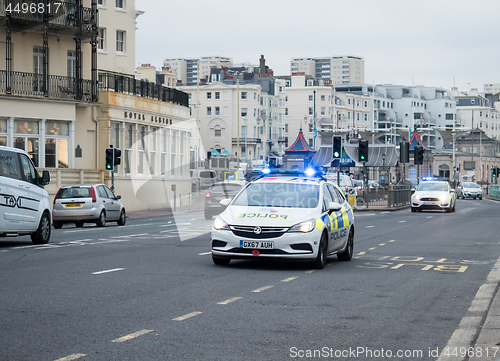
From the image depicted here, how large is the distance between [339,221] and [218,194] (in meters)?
15.2

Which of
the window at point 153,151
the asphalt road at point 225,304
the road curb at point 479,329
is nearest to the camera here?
the asphalt road at point 225,304

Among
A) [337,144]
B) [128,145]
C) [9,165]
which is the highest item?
[128,145]

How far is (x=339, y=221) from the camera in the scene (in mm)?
14117

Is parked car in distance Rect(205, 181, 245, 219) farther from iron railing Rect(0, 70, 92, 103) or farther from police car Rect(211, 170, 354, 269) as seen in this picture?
police car Rect(211, 170, 354, 269)

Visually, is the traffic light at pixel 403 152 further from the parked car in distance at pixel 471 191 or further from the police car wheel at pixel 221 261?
the police car wheel at pixel 221 261

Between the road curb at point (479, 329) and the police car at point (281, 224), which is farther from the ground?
the police car at point (281, 224)

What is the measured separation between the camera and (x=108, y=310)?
853cm

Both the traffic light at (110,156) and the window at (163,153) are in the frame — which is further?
the window at (163,153)

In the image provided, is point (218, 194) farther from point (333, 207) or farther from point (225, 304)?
point (225, 304)

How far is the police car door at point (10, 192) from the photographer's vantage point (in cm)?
1656

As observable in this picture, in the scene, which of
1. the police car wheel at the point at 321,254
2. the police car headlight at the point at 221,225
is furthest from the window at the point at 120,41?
the police car wheel at the point at 321,254

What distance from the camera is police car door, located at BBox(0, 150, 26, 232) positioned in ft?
54.3

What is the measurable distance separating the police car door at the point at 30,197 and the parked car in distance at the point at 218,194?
1124 cm

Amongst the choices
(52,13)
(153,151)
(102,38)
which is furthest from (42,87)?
(153,151)
